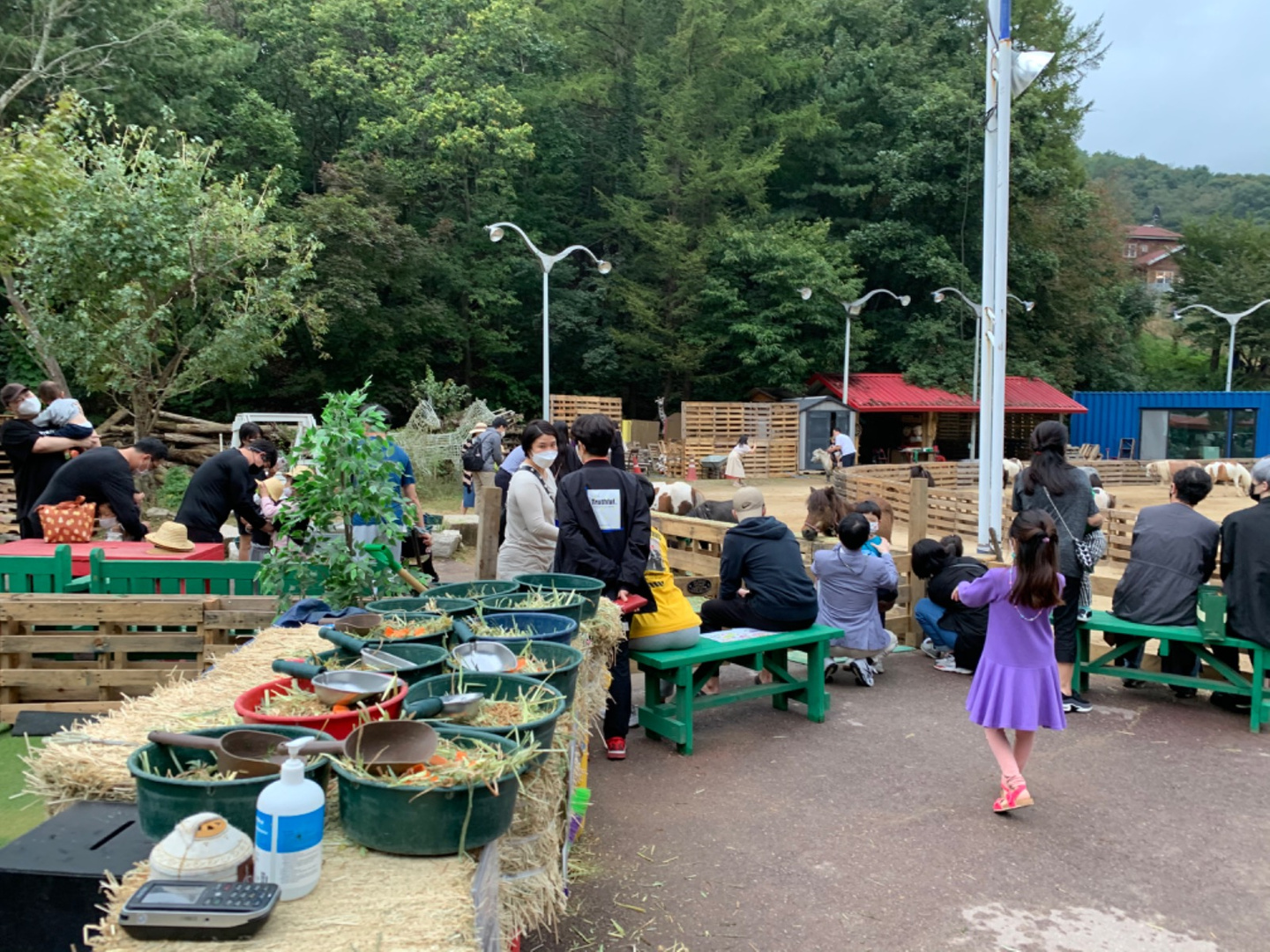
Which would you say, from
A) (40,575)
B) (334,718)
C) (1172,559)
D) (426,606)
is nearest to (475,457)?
(40,575)

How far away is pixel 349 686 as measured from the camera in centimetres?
305

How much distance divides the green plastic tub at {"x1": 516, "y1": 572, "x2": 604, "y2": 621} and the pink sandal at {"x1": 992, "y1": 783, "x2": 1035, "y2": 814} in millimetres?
2240

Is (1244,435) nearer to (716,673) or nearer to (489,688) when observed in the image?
(716,673)

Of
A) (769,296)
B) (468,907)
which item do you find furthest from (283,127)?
(468,907)

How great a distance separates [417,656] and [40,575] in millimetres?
4578

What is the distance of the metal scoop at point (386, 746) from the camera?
2.50m

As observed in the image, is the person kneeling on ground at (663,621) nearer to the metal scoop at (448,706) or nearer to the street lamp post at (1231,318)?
the metal scoop at (448,706)

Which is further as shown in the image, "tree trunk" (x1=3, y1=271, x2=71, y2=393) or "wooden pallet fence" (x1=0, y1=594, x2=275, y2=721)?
"tree trunk" (x1=3, y1=271, x2=71, y2=393)

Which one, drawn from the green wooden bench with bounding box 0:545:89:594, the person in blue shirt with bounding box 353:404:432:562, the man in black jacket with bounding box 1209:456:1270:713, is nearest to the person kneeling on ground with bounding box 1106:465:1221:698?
the man in black jacket with bounding box 1209:456:1270:713

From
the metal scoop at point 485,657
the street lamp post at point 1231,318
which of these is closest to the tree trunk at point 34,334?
the metal scoop at point 485,657

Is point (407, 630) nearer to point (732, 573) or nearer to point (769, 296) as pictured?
point (732, 573)

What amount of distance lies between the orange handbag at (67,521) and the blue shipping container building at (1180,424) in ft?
132

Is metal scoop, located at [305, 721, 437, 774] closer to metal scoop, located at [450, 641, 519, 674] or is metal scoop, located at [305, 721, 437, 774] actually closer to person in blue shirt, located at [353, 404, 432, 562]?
metal scoop, located at [450, 641, 519, 674]

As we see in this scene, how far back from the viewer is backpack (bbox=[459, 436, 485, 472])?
1418 centimetres
